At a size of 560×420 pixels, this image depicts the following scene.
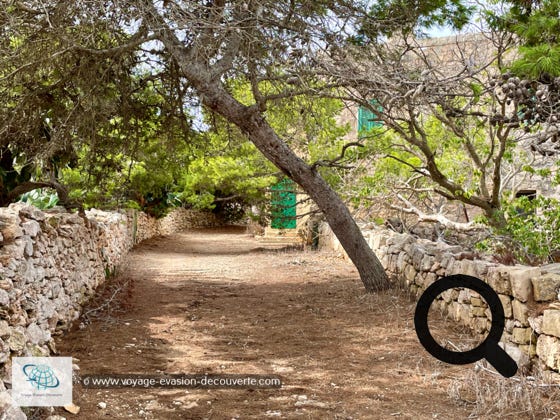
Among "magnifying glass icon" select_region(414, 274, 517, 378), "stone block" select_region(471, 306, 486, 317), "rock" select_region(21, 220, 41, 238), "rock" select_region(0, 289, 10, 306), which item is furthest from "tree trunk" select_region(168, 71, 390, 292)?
"magnifying glass icon" select_region(414, 274, 517, 378)

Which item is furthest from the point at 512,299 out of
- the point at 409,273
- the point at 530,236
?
the point at 409,273

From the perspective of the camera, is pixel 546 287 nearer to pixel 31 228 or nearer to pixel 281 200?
pixel 31 228

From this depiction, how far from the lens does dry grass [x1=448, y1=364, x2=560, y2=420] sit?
14.0ft

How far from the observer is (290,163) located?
880 centimetres

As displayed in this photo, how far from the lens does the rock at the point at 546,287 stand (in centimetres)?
517

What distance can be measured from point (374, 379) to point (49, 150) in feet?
18.0

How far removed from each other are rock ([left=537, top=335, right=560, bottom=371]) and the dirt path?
0.81 metres

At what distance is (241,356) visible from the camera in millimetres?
6164

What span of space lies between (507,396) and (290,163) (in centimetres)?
515

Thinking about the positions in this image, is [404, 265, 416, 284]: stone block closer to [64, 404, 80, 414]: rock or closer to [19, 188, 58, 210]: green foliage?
[64, 404, 80, 414]: rock

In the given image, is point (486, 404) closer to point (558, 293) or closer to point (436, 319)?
point (558, 293)

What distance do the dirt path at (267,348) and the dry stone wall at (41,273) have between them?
0.41 meters

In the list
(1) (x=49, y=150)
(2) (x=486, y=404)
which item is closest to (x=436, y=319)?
(2) (x=486, y=404)

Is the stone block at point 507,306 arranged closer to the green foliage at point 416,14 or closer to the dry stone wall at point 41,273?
the green foliage at point 416,14
